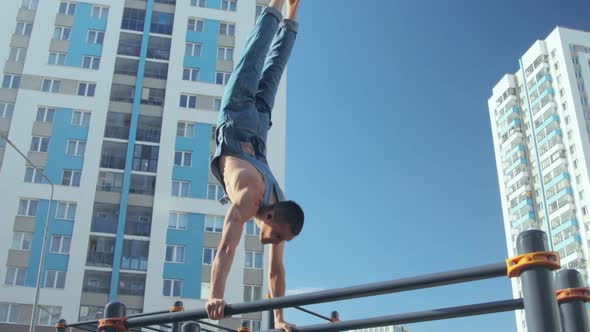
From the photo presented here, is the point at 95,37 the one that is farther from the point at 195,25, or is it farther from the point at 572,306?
the point at 572,306

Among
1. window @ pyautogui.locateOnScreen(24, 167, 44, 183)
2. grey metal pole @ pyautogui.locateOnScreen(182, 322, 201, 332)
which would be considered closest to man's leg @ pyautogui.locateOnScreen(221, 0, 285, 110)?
grey metal pole @ pyautogui.locateOnScreen(182, 322, 201, 332)

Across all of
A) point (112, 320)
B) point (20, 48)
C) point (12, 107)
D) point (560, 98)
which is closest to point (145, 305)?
point (12, 107)

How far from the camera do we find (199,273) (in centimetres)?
3709

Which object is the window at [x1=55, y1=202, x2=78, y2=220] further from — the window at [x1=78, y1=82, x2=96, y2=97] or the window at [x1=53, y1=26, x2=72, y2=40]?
the window at [x1=53, y1=26, x2=72, y2=40]

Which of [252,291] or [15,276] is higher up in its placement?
→ [15,276]

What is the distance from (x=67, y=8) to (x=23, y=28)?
2989mm

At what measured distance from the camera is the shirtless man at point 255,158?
4.04 m

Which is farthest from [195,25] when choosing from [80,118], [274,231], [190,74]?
[274,231]

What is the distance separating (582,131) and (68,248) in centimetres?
4746

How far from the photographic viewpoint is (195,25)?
44.0 m

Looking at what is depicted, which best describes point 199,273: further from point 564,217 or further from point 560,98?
point 560,98

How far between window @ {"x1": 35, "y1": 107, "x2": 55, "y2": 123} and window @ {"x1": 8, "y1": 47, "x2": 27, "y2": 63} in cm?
391

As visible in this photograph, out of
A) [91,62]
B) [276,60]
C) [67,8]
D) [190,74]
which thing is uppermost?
[67,8]

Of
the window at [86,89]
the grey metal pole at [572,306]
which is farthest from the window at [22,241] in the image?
the grey metal pole at [572,306]
